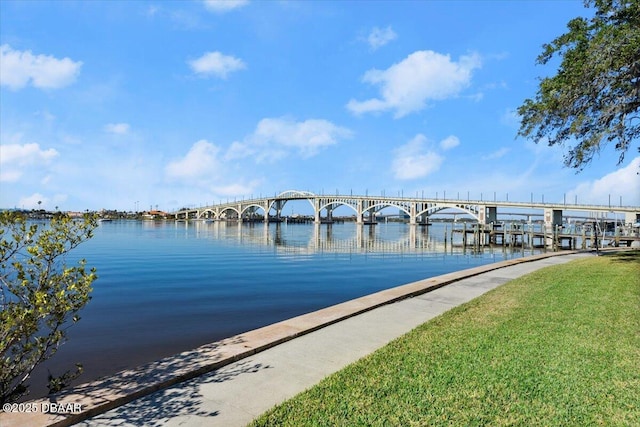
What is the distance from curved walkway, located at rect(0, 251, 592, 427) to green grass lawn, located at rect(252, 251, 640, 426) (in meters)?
0.44

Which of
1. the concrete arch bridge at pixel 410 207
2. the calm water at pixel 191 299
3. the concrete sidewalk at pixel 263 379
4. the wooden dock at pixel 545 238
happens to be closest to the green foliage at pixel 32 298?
the concrete sidewalk at pixel 263 379

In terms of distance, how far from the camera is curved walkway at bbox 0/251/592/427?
431 centimetres

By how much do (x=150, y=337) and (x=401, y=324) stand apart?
6115 mm

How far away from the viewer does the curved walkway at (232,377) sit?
14.1 ft

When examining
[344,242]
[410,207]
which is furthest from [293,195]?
[344,242]

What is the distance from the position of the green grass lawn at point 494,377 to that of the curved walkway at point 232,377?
1.44 feet

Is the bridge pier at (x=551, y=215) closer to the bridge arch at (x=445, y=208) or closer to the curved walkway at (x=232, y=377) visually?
the bridge arch at (x=445, y=208)

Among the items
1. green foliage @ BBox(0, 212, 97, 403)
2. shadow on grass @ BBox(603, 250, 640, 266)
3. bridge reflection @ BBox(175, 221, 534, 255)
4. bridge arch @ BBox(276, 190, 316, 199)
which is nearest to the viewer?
green foliage @ BBox(0, 212, 97, 403)

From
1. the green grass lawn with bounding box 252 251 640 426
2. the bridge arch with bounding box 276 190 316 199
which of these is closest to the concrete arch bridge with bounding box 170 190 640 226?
the bridge arch with bounding box 276 190 316 199

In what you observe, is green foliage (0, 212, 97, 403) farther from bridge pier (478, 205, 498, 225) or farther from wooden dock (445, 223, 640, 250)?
bridge pier (478, 205, 498, 225)

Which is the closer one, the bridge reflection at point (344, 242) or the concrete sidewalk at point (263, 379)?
the concrete sidewalk at point (263, 379)

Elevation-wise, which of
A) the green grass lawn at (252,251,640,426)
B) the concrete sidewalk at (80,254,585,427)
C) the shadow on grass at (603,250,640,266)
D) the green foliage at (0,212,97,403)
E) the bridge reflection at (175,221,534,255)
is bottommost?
the bridge reflection at (175,221,534,255)

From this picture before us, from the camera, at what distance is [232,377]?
5.39 m

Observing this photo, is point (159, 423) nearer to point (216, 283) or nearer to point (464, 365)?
point (464, 365)
